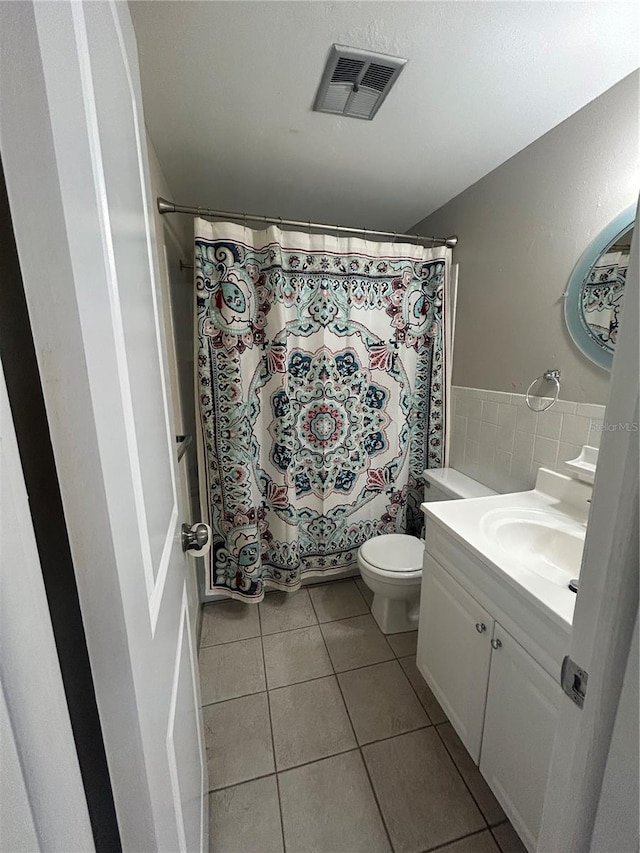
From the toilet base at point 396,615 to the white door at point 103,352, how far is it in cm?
120

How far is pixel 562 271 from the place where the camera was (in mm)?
1286

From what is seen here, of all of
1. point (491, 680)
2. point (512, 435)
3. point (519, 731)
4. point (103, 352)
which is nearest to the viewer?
point (103, 352)

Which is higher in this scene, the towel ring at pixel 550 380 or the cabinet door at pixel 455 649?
the towel ring at pixel 550 380

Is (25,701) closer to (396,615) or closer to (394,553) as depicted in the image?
(394,553)

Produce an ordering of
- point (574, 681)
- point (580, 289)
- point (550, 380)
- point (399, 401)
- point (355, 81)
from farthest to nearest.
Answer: point (399, 401), point (550, 380), point (580, 289), point (355, 81), point (574, 681)

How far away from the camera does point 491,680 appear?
0.95m

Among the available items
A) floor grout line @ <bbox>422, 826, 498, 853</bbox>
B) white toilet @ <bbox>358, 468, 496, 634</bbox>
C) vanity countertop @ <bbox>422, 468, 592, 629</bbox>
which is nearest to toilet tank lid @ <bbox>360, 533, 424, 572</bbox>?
white toilet @ <bbox>358, 468, 496, 634</bbox>

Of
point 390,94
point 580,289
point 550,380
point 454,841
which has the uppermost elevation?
point 390,94

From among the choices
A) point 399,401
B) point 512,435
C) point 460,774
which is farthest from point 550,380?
point 460,774

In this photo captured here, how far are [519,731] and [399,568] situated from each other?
72cm

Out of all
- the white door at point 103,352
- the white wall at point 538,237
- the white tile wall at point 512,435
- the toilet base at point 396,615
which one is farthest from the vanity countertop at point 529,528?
the white door at point 103,352

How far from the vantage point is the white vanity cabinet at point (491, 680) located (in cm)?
80

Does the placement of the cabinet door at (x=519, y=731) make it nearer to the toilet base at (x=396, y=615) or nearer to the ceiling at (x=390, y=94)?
the toilet base at (x=396, y=615)

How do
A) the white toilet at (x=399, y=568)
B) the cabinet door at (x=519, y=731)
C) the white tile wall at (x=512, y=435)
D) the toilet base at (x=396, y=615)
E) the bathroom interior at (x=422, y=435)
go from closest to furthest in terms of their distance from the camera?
1. the cabinet door at (x=519, y=731)
2. the bathroom interior at (x=422, y=435)
3. the white tile wall at (x=512, y=435)
4. the white toilet at (x=399, y=568)
5. the toilet base at (x=396, y=615)
